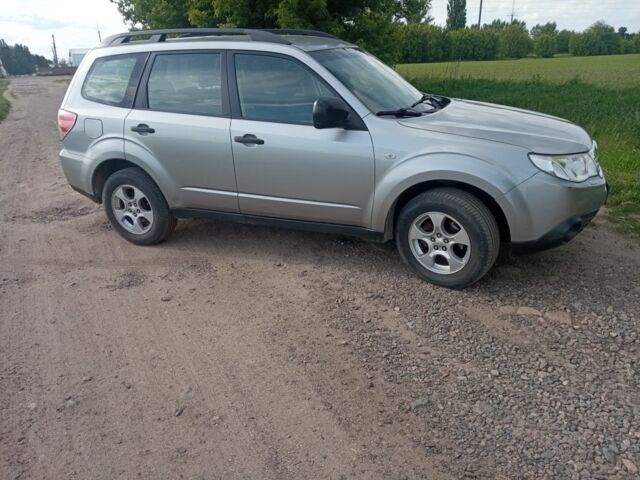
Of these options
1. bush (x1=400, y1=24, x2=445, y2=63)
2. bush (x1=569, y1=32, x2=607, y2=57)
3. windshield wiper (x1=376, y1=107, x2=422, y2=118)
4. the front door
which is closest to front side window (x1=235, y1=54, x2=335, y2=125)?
the front door

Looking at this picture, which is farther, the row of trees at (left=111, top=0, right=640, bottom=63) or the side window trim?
the row of trees at (left=111, top=0, right=640, bottom=63)

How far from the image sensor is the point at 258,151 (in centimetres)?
449

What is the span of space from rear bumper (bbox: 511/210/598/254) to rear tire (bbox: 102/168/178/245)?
10.3 feet

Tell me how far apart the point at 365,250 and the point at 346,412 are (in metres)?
2.24

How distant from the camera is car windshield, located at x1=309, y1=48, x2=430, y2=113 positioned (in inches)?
173

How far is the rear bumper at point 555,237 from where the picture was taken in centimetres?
387

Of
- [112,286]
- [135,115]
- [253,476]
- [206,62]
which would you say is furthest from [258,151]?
[253,476]

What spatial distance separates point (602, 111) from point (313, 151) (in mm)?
9451

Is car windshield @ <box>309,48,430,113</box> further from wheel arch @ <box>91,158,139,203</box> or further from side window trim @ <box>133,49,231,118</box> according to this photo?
wheel arch @ <box>91,158,139,203</box>

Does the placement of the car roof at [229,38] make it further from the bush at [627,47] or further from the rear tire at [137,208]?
the bush at [627,47]

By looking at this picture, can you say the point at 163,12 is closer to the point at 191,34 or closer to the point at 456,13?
the point at 191,34

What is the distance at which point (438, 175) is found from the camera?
3973 millimetres

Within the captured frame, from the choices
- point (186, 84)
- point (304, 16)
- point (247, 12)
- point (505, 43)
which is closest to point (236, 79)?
point (186, 84)

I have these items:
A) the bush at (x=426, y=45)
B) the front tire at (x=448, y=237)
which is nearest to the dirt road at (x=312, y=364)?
the front tire at (x=448, y=237)
